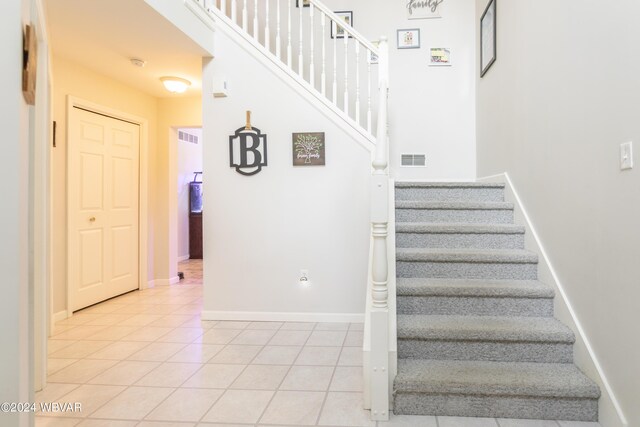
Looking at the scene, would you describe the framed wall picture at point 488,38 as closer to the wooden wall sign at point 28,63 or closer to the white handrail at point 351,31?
the white handrail at point 351,31

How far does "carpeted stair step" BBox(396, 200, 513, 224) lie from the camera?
10.4 feet

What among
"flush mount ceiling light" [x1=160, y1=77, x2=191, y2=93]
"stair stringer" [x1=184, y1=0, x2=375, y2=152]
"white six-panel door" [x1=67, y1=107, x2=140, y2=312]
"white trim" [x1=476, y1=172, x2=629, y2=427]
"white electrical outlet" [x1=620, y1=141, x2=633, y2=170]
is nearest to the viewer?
"white electrical outlet" [x1=620, y1=141, x2=633, y2=170]

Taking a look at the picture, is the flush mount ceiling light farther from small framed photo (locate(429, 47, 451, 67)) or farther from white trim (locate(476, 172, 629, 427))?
white trim (locate(476, 172, 629, 427))

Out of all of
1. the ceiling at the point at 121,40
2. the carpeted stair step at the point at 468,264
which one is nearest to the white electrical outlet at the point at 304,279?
the carpeted stair step at the point at 468,264

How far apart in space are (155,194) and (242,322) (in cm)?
242

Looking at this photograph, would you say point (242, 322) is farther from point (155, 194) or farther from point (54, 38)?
point (54, 38)

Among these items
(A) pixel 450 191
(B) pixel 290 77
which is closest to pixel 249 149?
(B) pixel 290 77

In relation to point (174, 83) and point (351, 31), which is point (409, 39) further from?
point (174, 83)

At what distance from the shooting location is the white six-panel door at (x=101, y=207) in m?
3.93

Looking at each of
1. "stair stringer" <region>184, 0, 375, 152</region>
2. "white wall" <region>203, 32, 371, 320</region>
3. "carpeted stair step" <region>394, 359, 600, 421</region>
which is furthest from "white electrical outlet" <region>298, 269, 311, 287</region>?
"carpeted stair step" <region>394, 359, 600, 421</region>

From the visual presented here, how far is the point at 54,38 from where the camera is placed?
10.6ft

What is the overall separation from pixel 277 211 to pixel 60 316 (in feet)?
7.49

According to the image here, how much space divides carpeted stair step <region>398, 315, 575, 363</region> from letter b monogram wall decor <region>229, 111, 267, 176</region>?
6.74ft

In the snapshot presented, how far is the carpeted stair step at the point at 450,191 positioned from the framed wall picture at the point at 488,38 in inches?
49.4
